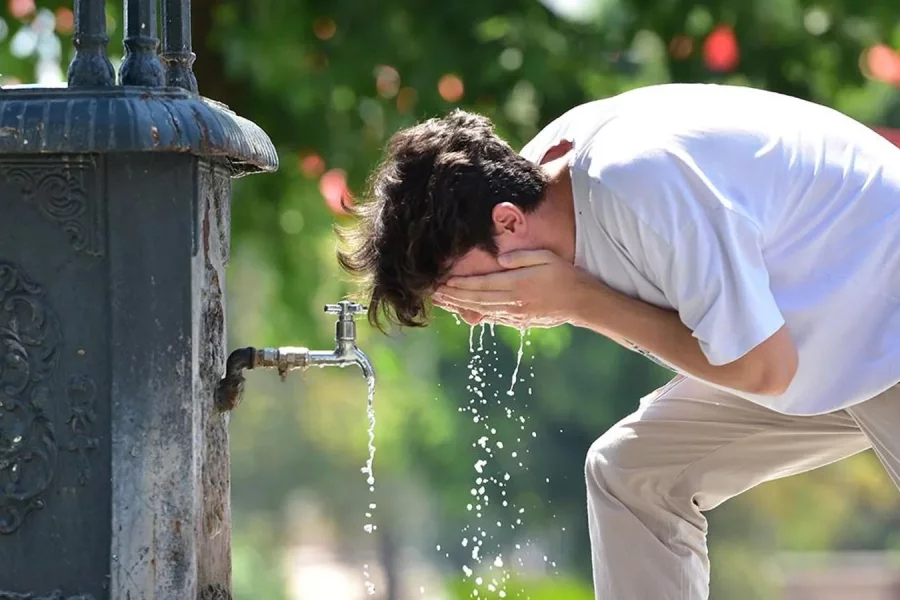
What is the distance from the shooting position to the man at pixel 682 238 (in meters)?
2.43

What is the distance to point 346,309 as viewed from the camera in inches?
115

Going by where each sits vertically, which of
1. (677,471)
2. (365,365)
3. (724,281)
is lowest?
(677,471)

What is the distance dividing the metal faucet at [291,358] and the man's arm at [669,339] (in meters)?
0.50

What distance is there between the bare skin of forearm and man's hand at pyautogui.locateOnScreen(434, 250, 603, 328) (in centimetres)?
2

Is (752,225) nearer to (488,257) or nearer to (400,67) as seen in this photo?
(488,257)

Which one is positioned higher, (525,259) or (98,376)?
(525,259)

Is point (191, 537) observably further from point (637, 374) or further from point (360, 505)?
point (360, 505)

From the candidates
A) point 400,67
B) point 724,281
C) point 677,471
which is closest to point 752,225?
point 724,281

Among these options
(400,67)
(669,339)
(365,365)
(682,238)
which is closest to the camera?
(682,238)

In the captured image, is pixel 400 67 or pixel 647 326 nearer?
pixel 647 326

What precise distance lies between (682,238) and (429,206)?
46cm

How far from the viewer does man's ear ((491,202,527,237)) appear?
2.60m

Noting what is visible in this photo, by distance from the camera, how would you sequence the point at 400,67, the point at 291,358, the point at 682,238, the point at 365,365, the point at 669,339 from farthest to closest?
the point at 400,67
the point at 365,365
the point at 291,358
the point at 669,339
the point at 682,238

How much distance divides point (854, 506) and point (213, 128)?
60.2ft
